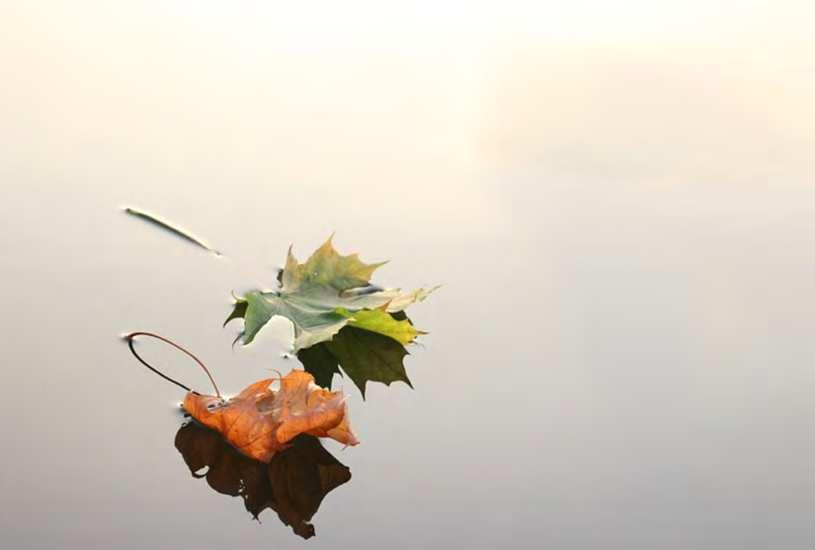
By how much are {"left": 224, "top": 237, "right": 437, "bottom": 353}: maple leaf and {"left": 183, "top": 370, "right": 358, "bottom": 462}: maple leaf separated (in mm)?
124

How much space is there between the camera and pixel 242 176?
1.47m

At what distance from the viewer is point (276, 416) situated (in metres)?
0.84

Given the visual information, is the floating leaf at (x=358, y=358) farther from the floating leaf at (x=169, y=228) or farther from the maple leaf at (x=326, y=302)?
the floating leaf at (x=169, y=228)

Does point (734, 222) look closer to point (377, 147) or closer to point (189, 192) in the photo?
point (377, 147)

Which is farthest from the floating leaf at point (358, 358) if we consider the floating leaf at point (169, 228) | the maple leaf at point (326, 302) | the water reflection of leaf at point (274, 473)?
the floating leaf at point (169, 228)

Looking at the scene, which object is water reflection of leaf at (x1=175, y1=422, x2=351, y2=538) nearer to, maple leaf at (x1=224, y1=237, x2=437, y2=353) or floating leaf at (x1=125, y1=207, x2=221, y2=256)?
maple leaf at (x1=224, y1=237, x2=437, y2=353)

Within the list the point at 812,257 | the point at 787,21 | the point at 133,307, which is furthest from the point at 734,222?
the point at 787,21

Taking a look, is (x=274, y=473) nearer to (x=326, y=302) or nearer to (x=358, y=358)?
(x=358, y=358)

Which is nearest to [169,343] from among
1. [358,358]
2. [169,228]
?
[358,358]

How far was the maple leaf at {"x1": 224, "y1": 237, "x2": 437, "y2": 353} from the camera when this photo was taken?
102 cm

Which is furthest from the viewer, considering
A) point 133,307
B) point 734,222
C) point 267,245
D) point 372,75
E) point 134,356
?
point 372,75

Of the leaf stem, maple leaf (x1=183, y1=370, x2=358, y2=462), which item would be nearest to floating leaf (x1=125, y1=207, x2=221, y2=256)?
the leaf stem

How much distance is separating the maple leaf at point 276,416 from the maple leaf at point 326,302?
12 cm

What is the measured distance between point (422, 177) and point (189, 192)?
0.28 meters
